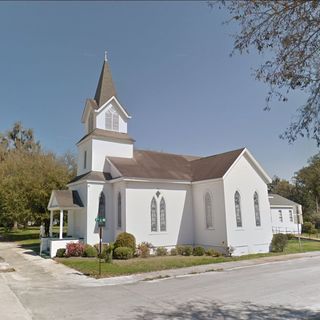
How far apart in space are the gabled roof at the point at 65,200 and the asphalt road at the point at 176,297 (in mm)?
8659

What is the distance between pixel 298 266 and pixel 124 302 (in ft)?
38.6

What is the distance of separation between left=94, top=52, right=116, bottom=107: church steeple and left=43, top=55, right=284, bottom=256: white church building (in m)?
0.60

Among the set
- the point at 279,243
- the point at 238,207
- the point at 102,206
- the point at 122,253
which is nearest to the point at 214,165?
the point at 238,207

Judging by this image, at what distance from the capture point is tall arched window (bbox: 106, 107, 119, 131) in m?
30.0

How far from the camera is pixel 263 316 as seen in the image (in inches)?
361

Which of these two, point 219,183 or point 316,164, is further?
point 316,164

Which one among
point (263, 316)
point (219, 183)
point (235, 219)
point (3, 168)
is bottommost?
point (263, 316)

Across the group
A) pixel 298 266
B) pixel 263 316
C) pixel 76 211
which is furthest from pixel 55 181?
pixel 263 316

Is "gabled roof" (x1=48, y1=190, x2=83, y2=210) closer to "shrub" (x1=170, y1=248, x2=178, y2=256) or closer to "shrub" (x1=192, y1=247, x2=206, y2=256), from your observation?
"shrub" (x1=170, y1=248, x2=178, y2=256)

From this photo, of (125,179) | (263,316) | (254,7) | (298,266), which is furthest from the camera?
(125,179)

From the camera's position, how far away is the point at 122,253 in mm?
21469

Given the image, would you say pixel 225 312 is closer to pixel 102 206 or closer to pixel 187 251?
pixel 187 251

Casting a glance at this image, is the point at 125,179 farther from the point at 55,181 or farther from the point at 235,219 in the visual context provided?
the point at 55,181

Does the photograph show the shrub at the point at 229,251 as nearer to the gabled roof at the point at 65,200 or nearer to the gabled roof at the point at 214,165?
the gabled roof at the point at 214,165
